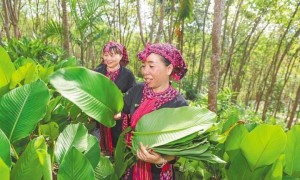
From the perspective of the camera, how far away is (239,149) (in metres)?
1.84

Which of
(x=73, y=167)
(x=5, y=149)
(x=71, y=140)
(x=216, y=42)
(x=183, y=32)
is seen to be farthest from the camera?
(x=183, y=32)

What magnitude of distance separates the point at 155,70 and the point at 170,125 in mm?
463

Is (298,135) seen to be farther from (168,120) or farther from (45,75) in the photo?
(45,75)

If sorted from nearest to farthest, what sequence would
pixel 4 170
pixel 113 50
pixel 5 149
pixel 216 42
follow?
pixel 4 170, pixel 5 149, pixel 113 50, pixel 216 42

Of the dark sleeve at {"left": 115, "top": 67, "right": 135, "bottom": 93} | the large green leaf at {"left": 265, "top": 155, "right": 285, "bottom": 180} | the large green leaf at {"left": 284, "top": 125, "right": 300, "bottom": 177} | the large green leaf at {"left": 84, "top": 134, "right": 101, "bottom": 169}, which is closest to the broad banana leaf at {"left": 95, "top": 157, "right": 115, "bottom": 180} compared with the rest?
the large green leaf at {"left": 84, "top": 134, "right": 101, "bottom": 169}

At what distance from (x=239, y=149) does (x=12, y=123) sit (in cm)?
122

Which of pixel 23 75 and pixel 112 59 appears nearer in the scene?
pixel 23 75

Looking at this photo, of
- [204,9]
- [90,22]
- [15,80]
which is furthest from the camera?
[204,9]

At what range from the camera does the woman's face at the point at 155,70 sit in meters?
2.00

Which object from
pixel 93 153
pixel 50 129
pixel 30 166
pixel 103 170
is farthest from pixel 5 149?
pixel 50 129

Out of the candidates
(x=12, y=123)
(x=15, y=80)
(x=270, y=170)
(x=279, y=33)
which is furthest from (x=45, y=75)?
(x=279, y=33)

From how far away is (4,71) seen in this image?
216 cm

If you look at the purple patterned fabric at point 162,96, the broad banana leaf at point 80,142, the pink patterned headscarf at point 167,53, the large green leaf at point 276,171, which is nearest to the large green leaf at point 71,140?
the broad banana leaf at point 80,142

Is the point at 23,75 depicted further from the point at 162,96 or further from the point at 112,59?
the point at 112,59
